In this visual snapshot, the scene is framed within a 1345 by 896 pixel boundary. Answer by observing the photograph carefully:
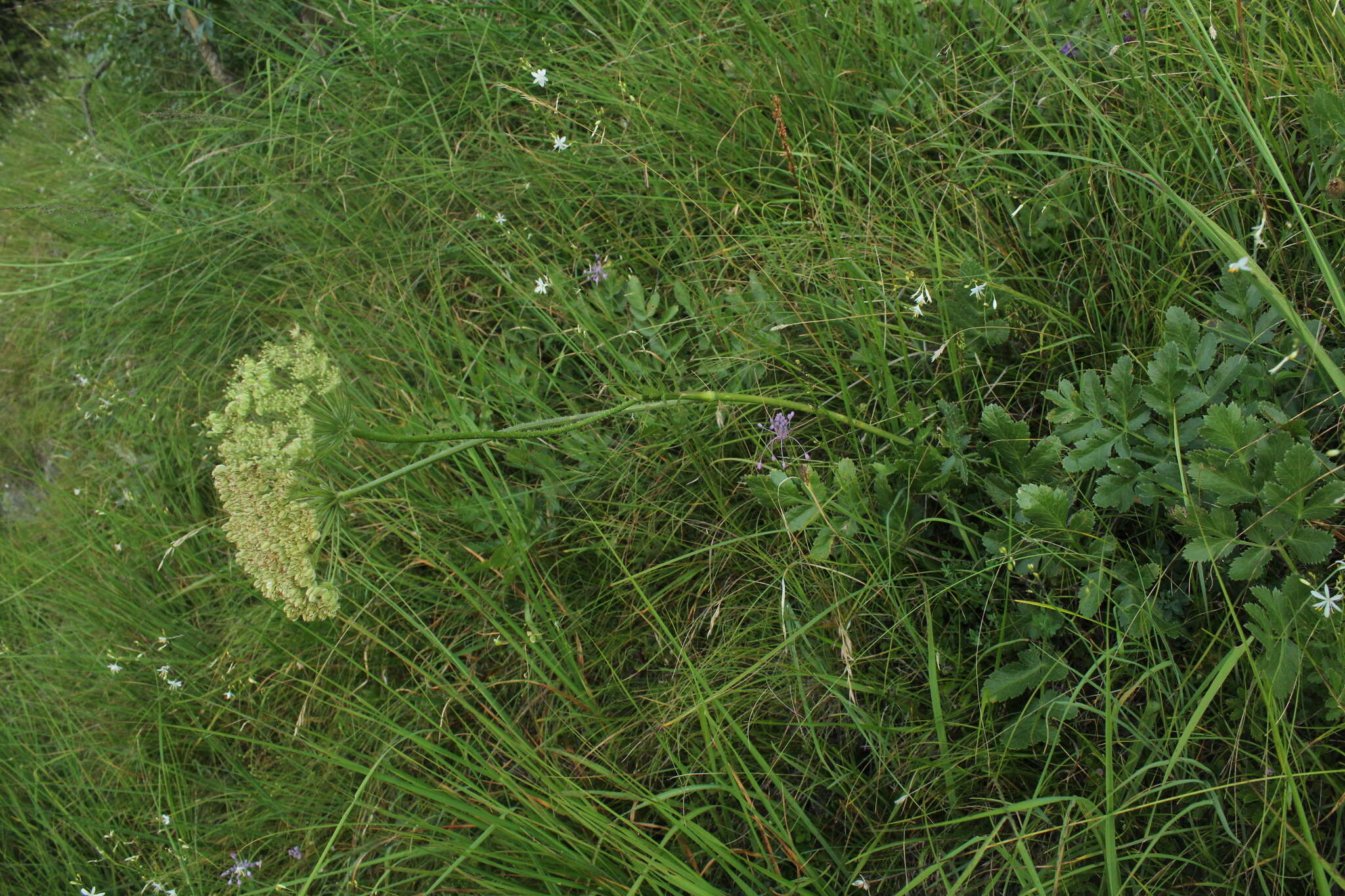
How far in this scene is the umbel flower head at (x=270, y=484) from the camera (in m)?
1.33

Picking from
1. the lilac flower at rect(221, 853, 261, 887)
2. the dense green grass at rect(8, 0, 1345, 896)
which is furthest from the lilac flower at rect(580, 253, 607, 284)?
the lilac flower at rect(221, 853, 261, 887)

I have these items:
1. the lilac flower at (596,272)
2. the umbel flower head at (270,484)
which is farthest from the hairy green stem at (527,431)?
the lilac flower at (596,272)

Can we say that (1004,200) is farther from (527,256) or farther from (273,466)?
(273,466)

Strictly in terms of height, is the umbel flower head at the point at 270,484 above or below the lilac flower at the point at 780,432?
above

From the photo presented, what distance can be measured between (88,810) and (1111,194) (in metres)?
2.80

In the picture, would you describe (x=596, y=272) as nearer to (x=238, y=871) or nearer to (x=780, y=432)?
(x=780, y=432)

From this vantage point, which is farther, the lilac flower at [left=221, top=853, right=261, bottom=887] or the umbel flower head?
the lilac flower at [left=221, top=853, right=261, bottom=887]

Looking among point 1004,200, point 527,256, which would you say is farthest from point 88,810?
point 1004,200

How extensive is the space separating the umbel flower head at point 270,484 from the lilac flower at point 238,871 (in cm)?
95

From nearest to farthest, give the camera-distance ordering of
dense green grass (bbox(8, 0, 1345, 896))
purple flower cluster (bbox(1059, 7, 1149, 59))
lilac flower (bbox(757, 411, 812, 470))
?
1. dense green grass (bbox(8, 0, 1345, 896))
2. lilac flower (bbox(757, 411, 812, 470))
3. purple flower cluster (bbox(1059, 7, 1149, 59))

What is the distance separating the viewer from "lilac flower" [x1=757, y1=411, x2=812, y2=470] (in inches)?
66.9

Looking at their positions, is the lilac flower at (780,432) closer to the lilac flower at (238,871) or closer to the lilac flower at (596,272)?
the lilac flower at (596,272)

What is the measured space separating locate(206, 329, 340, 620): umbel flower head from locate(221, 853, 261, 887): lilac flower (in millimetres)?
948

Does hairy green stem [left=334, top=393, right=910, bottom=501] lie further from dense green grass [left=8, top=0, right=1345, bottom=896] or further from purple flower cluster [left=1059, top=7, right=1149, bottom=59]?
purple flower cluster [left=1059, top=7, right=1149, bottom=59]
